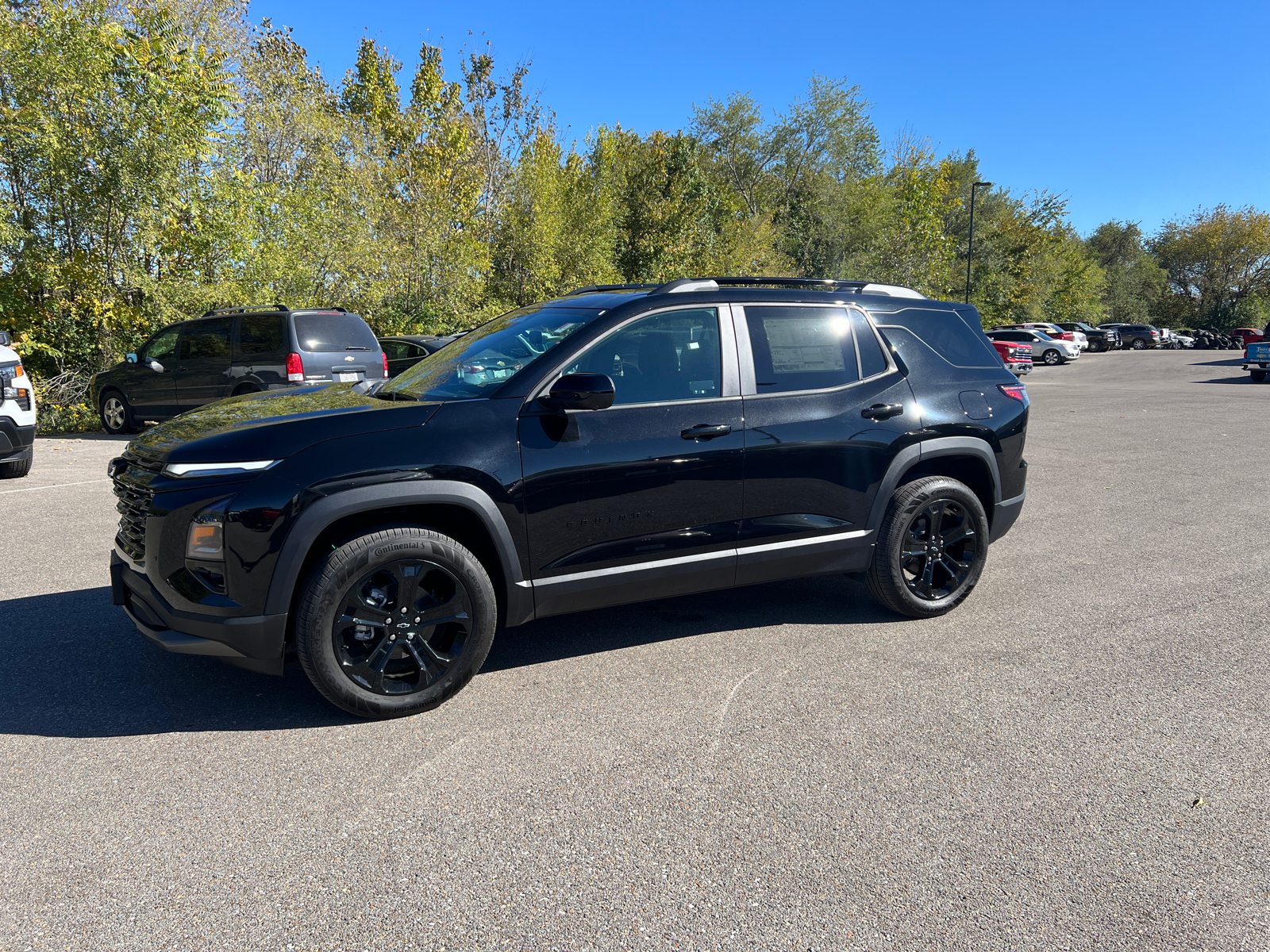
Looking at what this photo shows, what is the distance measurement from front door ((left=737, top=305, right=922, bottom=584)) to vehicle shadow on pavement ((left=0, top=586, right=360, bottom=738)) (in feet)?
7.06

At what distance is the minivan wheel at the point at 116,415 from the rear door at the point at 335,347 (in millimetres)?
4020

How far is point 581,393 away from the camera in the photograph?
3799 mm

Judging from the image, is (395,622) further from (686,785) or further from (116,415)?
(116,415)


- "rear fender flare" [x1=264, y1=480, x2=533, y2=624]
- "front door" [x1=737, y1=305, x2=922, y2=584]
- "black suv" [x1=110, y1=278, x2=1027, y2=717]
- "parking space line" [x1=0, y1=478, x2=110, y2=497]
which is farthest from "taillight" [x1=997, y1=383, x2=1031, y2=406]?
"parking space line" [x1=0, y1=478, x2=110, y2=497]

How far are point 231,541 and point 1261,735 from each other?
4140mm

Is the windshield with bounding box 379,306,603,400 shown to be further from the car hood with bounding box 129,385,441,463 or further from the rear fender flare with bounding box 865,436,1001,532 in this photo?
the rear fender flare with bounding box 865,436,1001,532

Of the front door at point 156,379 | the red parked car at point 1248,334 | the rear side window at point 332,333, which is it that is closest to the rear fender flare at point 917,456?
the rear side window at point 332,333

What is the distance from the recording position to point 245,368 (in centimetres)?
1206

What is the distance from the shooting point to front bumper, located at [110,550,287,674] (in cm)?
346

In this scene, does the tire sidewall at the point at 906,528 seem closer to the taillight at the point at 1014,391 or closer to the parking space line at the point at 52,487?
the taillight at the point at 1014,391

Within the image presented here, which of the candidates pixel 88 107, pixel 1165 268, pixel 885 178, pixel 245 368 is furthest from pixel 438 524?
pixel 1165 268

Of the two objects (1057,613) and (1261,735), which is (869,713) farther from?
(1057,613)

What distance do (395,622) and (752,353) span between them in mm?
2138

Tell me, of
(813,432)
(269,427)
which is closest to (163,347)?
(269,427)
